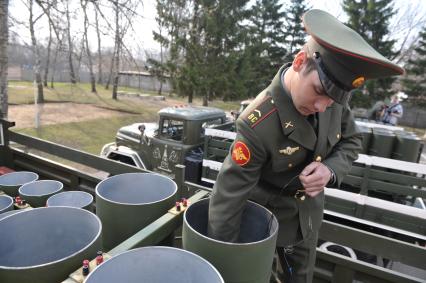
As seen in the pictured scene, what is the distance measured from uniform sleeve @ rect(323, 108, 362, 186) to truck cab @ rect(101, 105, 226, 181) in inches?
137

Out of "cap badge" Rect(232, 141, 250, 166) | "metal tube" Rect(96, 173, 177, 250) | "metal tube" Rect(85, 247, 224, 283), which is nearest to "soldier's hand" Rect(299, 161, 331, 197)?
"cap badge" Rect(232, 141, 250, 166)

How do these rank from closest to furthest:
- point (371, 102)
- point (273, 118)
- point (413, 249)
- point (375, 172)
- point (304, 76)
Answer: point (304, 76)
point (273, 118)
point (413, 249)
point (375, 172)
point (371, 102)

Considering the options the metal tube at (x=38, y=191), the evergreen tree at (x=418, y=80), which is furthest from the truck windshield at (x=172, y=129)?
the evergreen tree at (x=418, y=80)

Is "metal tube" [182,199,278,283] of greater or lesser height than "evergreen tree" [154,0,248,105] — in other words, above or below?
below

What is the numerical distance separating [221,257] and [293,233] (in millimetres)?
640

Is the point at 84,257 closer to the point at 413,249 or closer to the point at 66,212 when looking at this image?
the point at 66,212

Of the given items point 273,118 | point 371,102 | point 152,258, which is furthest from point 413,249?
point 371,102

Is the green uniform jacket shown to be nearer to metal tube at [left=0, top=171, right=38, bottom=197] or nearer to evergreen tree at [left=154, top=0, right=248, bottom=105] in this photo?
metal tube at [left=0, top=171, right=38, bottom=197]

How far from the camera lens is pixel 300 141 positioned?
143 cm

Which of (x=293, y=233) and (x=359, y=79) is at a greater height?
(x=359, y=79)

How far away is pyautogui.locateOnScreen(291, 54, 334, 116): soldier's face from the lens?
118 cm

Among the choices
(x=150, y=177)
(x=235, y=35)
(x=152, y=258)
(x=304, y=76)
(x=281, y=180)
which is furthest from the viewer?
(x=235, y=35)

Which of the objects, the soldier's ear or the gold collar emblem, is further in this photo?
the gold collar emblem

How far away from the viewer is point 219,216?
1280mm
